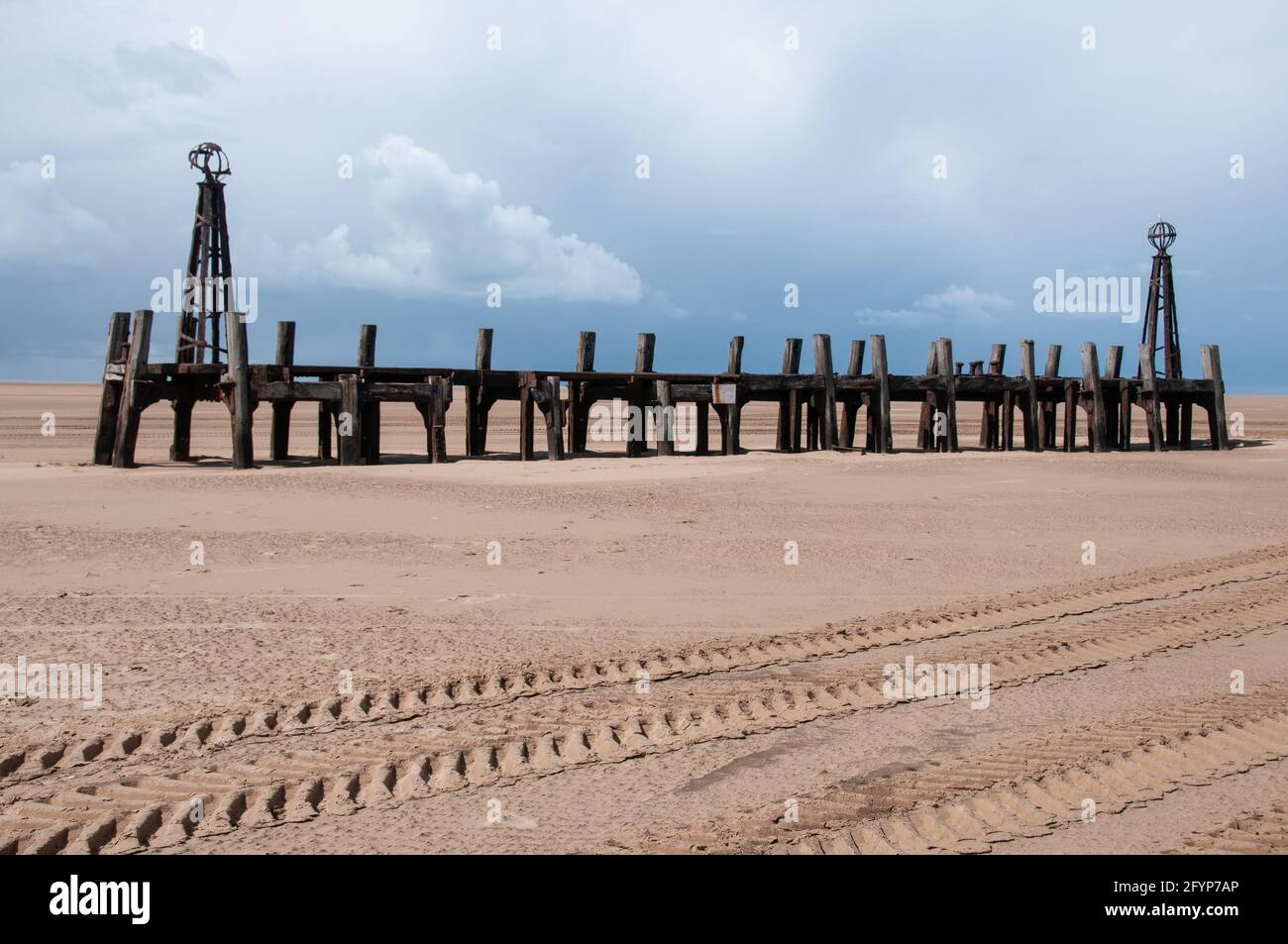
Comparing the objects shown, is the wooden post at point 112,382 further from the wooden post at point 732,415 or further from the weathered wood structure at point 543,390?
the wooden post at point 732,415

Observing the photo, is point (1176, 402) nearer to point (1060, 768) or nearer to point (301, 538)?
point (301, 538)

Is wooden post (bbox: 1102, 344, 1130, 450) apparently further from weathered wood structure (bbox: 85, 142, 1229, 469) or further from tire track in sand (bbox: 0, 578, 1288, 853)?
tire track in sand (bbox: 0, 578, 1288, 853)

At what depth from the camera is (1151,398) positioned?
94.8 ft

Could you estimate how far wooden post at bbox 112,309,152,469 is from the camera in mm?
18656

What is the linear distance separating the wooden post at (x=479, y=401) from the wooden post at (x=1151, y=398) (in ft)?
56.5

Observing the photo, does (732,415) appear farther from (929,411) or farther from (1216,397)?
(1216,397)

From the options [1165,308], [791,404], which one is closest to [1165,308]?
[1165,308]

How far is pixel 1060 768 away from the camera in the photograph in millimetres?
4930

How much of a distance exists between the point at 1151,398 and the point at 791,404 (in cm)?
1066

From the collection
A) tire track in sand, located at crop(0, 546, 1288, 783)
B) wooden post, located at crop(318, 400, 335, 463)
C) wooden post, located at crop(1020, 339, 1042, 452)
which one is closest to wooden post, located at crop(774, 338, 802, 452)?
wooden post, located at crop(1020, 339, 1042, 452)

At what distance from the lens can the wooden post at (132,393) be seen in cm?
1866

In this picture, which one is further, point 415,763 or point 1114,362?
point 1114,362

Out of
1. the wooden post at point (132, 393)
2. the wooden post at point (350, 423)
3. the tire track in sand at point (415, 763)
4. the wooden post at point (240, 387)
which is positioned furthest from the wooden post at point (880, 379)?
the tire track in sand at point (415, 763)

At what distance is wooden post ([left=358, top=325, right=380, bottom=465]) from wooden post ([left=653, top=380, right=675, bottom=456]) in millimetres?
5399
